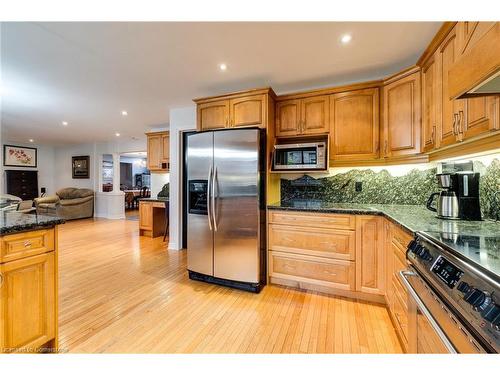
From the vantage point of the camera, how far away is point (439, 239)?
1.14m

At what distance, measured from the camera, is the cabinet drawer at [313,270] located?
7.57 feet

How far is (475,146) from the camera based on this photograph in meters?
1.58

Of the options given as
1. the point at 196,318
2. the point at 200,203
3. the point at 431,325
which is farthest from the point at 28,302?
the point at 431,325

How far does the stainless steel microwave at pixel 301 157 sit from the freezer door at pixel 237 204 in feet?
1.28

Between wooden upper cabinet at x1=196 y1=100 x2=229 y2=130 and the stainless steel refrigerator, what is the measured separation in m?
0.27

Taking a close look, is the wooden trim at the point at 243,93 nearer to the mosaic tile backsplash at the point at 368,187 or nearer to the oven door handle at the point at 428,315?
the mosaic tile backsplash at the point at 368,187

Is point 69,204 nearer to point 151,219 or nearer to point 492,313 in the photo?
point 151,219

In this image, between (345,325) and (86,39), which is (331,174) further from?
(86,39)

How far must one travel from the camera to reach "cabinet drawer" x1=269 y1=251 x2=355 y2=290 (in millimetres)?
2307

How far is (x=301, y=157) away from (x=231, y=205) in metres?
0.97

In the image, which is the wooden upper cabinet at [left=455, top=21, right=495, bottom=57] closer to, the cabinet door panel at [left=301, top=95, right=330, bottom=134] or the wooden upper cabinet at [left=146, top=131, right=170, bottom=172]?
the cabinet door panel at [left=301, top=95, right=330, bottom=134]

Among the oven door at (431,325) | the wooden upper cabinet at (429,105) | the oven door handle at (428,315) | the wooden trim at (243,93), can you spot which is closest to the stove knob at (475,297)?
the oven door at (431,325)
